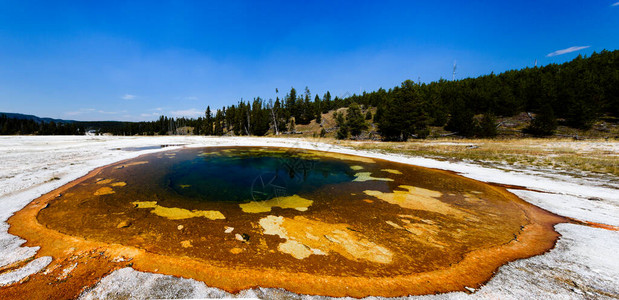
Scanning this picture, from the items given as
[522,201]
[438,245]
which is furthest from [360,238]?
[522,201]

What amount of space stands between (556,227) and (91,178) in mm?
17854

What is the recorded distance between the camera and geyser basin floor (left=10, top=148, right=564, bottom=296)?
3527 mm

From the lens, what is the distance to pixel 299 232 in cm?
512

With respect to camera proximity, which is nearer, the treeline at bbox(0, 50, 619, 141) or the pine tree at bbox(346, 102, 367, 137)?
the treeline at bbox(0, 50, 619, 141)

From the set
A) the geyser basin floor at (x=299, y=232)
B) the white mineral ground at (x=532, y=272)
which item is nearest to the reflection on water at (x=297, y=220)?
the geyser basin floor at (x=299, y=232)

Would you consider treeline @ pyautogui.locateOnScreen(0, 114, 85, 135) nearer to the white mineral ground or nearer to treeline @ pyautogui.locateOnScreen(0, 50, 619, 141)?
treeline @ pyautogui.locateOnScreen(0, 50, 619, 141)

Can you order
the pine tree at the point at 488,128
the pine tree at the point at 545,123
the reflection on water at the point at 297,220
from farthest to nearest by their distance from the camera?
the pine tree at the point at 488,128, the pine tree at the point at 545,123, the reflection on water at the point at 297,220

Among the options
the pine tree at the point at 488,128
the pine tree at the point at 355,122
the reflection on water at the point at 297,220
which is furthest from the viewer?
the pine tree at the point at 355,122

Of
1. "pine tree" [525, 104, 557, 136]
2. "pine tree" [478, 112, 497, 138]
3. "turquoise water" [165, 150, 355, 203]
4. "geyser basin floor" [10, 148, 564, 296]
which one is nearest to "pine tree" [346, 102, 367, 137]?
"pine tree" [478, 112, 497, 138]

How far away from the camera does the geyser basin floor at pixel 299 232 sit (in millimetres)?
3527

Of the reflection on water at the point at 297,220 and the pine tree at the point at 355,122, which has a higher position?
the pine tree at the point at 355,122

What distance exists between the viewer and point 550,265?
12.3 feet

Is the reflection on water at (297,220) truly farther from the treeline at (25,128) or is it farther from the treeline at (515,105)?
the treeline at (25,128)

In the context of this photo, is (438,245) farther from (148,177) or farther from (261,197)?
(148,177)
